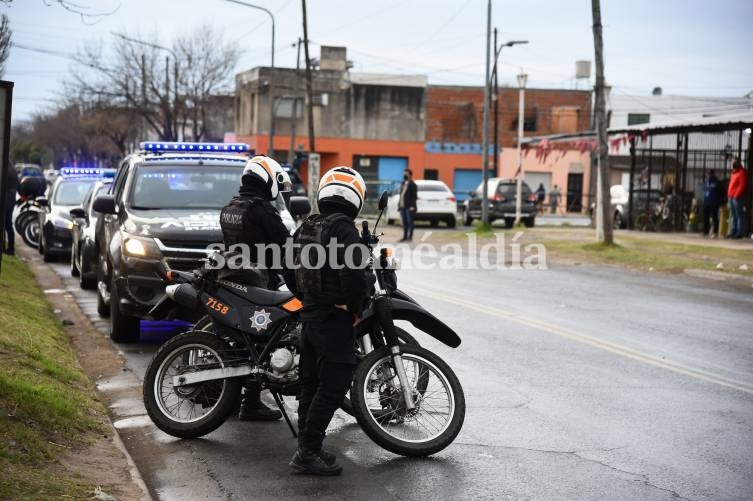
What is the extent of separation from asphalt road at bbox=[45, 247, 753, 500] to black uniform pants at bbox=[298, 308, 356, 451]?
30 cm

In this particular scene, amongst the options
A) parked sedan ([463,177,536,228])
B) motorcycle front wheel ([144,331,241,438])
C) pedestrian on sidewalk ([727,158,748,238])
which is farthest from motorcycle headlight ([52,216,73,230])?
parked sedan ([463,177,536,228])

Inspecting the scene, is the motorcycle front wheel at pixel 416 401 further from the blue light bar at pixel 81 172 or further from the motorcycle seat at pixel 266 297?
the blue light bar at pixel 81 172

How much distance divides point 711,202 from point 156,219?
70.3 feet

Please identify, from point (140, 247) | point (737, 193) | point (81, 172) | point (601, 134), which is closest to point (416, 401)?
point (140, 247)

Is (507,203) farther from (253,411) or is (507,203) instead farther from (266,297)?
(266,297)

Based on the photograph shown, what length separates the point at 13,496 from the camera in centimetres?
501

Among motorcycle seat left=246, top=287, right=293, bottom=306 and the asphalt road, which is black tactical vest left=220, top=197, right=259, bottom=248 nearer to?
motorcycle seat left=246, top=287, right=293, bottom=306

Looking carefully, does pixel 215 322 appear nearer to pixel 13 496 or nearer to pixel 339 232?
pixel 339 232

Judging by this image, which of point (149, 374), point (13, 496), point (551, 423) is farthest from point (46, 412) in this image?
point (551, 423)

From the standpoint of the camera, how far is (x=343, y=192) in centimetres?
627

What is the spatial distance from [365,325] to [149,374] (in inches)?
60.6

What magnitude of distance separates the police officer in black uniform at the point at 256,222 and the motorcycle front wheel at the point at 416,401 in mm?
1382

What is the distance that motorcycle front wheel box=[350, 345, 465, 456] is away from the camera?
6.54m

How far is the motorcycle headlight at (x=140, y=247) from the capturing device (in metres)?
10.4
